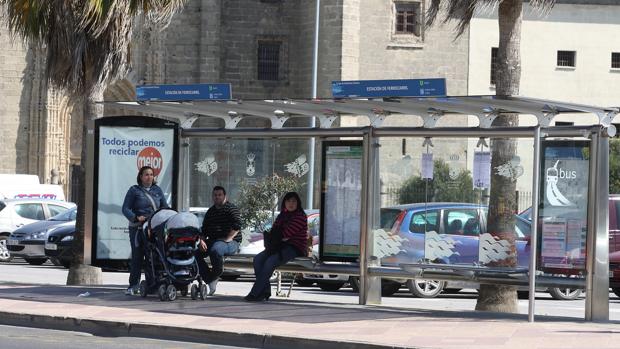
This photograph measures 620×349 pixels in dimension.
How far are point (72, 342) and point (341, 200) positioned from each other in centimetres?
581

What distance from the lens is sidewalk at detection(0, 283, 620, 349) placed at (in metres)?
14.2

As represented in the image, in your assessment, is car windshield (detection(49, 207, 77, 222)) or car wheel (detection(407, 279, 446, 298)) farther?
car windshield (detection(49, 207, 77, 222))

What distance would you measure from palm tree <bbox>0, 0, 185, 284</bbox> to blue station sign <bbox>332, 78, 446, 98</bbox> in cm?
519

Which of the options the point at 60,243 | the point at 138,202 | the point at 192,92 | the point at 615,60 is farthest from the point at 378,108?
the point at 615,60

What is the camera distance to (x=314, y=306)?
1811 centimetres

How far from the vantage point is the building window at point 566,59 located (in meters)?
53.6

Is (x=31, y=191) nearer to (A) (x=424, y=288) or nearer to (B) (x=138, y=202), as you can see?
(A) (x=424, y=288)

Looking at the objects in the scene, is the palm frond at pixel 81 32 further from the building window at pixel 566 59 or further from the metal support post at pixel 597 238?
the building window at pixel 566 59

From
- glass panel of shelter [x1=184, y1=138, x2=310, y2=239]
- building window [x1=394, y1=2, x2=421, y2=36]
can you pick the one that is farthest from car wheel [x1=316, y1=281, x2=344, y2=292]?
building window [x1=394, y1=2, x2=421, y2=36]

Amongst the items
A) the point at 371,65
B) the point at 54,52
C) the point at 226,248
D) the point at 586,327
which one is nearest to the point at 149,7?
the point at 54,52

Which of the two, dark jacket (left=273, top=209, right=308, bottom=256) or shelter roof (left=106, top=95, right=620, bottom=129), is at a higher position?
shelter roof (left=106, top=95, right=620, bottom=129)

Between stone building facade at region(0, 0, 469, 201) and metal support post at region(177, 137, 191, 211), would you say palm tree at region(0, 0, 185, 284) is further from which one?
stone building facade at region(0, 0, 469, 201)

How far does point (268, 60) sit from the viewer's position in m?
51.9

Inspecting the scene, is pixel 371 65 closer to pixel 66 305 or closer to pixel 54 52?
pixel 54 52
